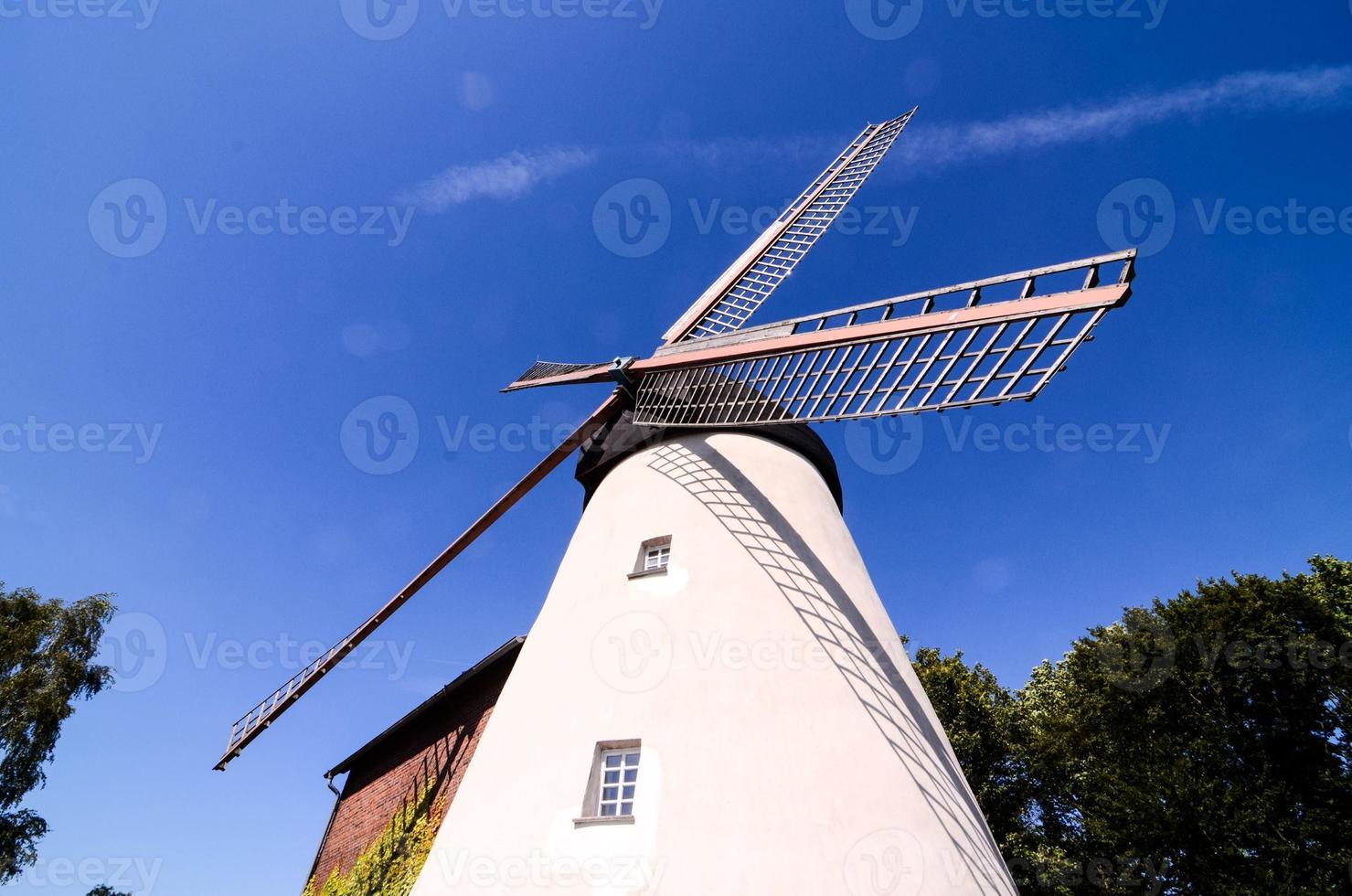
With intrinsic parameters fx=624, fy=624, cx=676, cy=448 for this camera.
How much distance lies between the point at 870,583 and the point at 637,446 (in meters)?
3.76

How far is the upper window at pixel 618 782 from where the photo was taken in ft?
18.2

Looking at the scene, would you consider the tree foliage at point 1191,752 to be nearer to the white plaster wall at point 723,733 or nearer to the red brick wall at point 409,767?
the white plaster wall at point 723,733

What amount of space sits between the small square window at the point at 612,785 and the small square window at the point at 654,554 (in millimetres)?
1967

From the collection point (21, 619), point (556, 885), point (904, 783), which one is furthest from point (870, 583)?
point (21, 619)

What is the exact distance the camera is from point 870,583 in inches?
313

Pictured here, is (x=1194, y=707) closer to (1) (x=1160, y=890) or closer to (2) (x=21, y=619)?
(1) (x=1160, y=890)

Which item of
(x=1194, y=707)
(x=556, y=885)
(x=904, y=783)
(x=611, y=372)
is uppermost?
(x=611, y=372)

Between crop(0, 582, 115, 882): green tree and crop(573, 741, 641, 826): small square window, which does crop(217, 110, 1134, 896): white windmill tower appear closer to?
crop(573, 741, 641, 826): small square window

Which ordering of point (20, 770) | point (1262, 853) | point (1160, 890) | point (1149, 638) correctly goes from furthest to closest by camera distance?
point (1149, 638) < point (20, 770) < point (1160, 890) < point (1262, 853)
